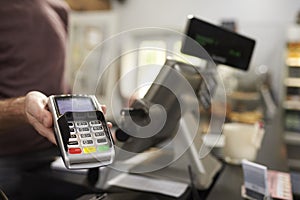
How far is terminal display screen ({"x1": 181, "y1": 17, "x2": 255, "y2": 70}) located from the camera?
672 mm

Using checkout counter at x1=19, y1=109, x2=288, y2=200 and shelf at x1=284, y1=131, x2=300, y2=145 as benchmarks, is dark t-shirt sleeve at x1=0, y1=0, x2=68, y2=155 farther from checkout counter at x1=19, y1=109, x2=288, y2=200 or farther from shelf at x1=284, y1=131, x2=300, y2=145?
shelf at x1=284, y1=131, x2=300, y2=145

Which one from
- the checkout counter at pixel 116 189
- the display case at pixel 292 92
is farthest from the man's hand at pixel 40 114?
the display case at pixel 292 92

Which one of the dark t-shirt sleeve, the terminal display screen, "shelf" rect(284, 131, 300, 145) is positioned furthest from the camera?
"shelf" rect(284, 131, 300, 145)

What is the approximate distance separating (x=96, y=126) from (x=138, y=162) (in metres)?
0.22

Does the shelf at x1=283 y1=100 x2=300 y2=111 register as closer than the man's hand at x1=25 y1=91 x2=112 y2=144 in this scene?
No

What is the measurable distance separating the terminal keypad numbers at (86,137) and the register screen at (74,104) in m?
0.02

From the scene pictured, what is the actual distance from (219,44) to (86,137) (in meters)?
0.45

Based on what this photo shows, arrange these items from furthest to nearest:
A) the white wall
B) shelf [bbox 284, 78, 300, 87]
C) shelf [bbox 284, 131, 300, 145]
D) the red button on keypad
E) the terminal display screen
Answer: the white wall → shelf [bbox 284, 78, 300, 87] → shelf [bbox 284, 131, 300, 145] → the terminal display screen → the red button on keypad

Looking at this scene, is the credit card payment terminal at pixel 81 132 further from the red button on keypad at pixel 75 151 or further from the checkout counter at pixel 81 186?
the checkout counter at pixel 81 186

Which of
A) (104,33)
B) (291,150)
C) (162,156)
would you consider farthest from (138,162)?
(104,33)

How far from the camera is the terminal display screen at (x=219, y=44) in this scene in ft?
2.21

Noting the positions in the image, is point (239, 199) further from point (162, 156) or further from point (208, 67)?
point (208, 67)

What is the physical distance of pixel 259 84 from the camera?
3.55 metres

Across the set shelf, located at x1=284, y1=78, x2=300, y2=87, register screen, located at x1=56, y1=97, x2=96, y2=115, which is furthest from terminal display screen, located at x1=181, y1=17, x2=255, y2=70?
shelf, located at x1=284, y1=78, x2=300, y2=87
